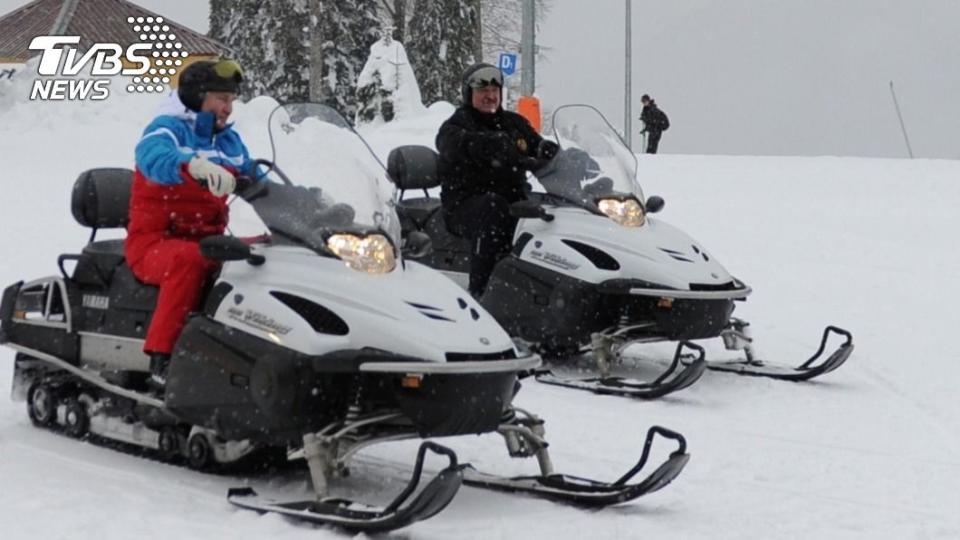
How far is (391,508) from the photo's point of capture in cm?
527

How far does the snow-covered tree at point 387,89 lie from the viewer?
24.9 m

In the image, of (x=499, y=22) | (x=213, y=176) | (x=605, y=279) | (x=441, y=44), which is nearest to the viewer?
(x=213, y=176)

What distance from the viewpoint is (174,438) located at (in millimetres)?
6379

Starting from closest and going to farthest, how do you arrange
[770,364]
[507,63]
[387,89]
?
[770,364]
[507,63]
[387,89]

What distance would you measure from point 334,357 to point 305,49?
3744 centimetres

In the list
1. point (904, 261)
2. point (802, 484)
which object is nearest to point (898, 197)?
point (904, 261)

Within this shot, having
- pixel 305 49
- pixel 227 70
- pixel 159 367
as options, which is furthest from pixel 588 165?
pixel 305 49

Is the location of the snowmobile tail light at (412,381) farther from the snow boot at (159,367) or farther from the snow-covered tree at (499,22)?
the snow-covered tree at (499,22)

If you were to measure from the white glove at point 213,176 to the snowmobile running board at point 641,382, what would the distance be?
2.97 meters

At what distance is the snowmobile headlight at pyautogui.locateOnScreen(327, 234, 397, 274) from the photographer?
5.81m

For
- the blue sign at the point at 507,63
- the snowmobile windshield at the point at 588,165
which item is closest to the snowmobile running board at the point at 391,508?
the snowmobile windshield at the point at 588,165

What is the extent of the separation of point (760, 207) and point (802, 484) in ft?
36.5

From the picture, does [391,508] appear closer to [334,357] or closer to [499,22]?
[334,357]

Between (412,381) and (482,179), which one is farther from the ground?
(482,179)
